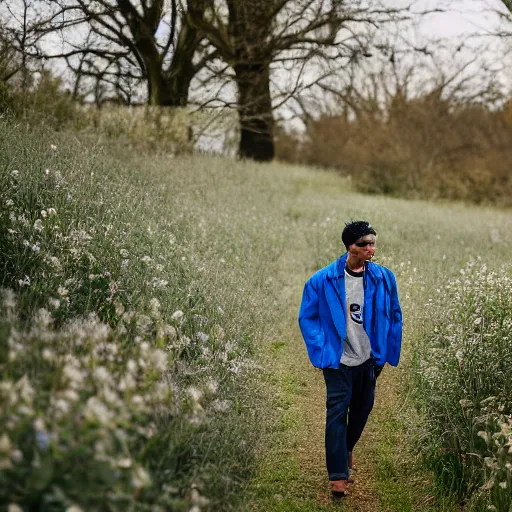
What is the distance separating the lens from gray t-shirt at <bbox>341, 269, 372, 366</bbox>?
Result: 4.53 metres

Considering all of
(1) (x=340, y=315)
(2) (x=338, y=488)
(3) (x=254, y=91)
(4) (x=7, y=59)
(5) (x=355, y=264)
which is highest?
(3) (x=254, y=91)

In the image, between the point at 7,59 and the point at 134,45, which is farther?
the point at 134,45

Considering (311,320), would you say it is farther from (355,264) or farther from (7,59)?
(7,59)

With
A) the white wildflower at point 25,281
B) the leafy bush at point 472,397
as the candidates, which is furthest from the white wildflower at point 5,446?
the leafy bush at point 472,397

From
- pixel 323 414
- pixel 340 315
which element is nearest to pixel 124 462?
pixel 340 315

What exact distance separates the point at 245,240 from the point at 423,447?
5.08m

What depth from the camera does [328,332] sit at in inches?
180

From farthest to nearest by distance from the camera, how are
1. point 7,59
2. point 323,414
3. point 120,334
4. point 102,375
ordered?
point 7,59, point 323,414, point 120,334, point 102,375

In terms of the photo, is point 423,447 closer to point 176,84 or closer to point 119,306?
point 119,306

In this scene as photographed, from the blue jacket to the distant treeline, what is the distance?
16.9 metres

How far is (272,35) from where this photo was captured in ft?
51.5

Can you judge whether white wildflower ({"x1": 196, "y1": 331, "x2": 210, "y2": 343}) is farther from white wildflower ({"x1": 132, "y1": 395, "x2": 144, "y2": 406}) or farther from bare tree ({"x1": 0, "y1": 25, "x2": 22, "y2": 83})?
bare tree ({"x1": 0, "y1": 25, "x2": 22, "y2": 83})

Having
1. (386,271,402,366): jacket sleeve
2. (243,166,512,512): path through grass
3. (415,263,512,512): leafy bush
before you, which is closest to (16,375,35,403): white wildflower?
(243,166,512,512): path through grass

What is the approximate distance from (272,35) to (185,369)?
12795 mm
